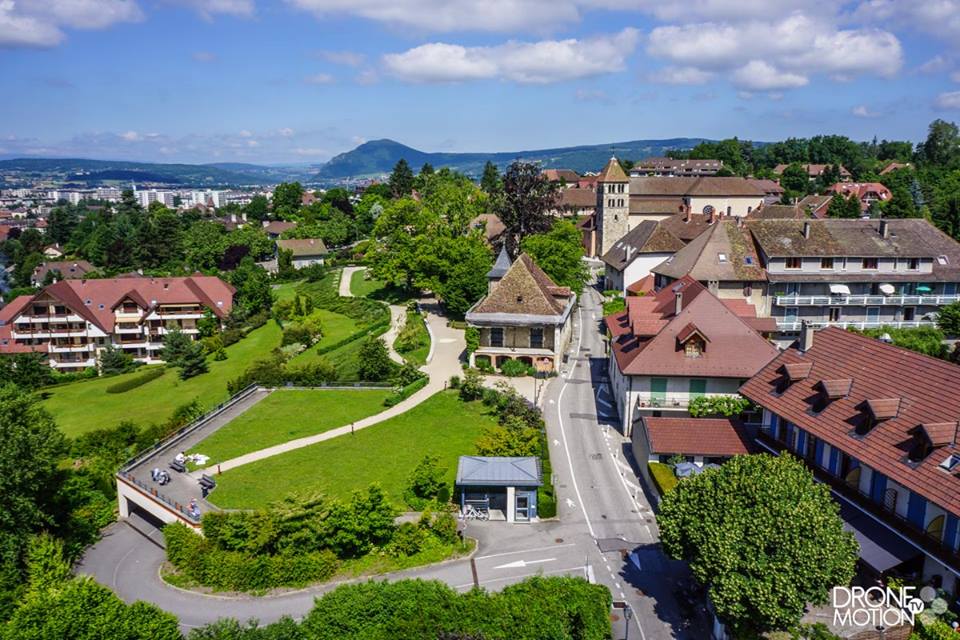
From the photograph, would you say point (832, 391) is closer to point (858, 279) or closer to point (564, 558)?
point (564, 558)

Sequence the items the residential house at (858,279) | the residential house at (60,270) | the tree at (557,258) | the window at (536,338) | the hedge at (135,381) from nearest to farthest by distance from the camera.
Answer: the window at (536,338)
the residential house at (858,279)
the hedge at (135,381)
the tree at (557,258)
the residential house at (60,270)

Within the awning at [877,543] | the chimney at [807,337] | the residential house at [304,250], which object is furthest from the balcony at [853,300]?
the residential house at [304,250]

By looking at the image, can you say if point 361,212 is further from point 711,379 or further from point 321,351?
point 711,379

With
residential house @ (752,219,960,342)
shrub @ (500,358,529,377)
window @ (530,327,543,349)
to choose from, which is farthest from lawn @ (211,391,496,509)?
residential house @ (752,219,960,342)

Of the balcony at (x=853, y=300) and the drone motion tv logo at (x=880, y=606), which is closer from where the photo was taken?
the drone motion tv logo at (x=880, y=606)

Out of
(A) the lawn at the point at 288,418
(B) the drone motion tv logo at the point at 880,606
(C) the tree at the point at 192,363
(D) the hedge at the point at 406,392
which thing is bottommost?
(C) the tree at the point at 192,363

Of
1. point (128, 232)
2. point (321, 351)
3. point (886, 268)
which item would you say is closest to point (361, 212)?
point (128, 232)

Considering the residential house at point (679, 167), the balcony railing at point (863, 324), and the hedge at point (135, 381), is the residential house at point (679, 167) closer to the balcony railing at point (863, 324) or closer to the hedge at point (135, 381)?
the balcony railing at point (863, 324)

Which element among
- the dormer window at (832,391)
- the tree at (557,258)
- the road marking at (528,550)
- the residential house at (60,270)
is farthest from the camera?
the residential house at (60,270)
